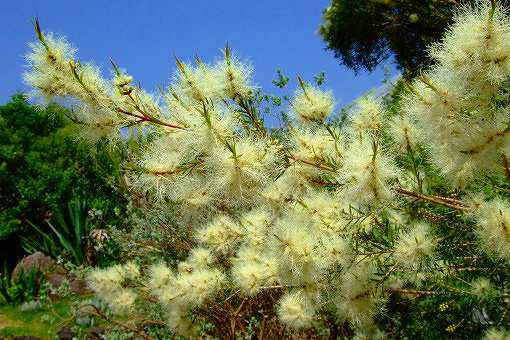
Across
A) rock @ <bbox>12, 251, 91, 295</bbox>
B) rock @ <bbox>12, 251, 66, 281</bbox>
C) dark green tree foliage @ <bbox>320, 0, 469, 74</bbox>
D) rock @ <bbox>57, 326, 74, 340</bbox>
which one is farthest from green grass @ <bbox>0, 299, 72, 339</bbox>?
dark green tree foliage @ <bbox>320, 0, 469, 74</bbox>

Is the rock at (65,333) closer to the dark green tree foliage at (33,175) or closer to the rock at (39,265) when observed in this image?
the rock at (39,265)

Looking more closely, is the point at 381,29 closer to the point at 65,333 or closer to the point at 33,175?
the point at 33,175

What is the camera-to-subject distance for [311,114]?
2.20m

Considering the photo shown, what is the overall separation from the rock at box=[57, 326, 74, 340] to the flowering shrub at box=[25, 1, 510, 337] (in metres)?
4.68

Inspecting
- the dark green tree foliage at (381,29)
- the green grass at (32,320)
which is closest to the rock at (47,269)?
the green grass at (32,320)

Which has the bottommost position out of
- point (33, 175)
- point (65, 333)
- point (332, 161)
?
point (65, 333)

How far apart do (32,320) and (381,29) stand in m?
12.9

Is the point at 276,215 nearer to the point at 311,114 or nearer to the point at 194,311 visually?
the point at 311,114

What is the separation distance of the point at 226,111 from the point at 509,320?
1.94 meters

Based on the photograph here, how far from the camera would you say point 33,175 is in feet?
44.3

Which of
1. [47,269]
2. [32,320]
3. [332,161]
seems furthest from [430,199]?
[47,269]

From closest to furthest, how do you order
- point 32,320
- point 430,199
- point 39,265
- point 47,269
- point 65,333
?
1. point 430,199
2. point 65,333
3. point 32,320
4. point 47,269
5. point 39,265

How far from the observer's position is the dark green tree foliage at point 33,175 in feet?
42.7

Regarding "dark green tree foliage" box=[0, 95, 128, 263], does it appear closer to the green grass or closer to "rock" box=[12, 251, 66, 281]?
"rock" box=[12, 251, 66, 281]
